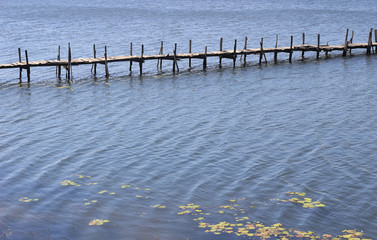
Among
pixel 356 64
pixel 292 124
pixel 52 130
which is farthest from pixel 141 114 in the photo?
pixel 356 64

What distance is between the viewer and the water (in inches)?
592

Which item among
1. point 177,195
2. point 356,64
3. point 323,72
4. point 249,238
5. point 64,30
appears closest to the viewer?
point 249,238

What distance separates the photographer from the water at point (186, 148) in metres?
15.0

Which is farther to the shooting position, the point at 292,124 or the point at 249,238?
the point at 292,124

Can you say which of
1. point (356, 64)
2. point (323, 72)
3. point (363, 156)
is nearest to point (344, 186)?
point (363, 156)

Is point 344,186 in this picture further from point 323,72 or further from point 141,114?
point 323,72

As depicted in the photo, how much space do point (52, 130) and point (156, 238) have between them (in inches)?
509

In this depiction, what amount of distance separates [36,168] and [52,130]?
557 cm

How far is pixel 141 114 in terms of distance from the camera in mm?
27828

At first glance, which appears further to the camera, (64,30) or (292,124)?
(64,30)

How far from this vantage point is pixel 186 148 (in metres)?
21.8

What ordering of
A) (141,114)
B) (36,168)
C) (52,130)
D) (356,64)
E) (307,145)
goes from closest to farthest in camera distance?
(36,168), (307,145), (52,130), (141,114), (356,64)

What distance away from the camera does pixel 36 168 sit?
63.4 feet

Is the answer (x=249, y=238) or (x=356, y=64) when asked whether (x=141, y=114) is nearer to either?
(x=249, y=238)
